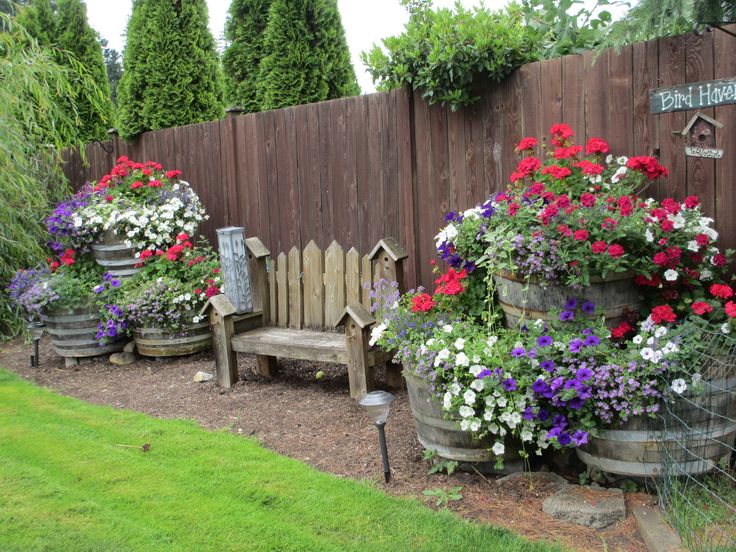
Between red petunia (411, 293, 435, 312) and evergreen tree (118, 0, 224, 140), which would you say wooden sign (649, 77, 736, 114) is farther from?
evergreen tree (118, 0, 224, 140)

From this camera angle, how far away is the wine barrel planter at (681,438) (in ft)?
9.78

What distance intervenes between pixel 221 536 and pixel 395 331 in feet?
4.70

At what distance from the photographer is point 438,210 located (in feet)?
16.1

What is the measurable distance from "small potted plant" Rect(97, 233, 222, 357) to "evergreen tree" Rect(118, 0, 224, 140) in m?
2.26

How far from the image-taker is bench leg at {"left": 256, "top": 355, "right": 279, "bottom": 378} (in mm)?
5582

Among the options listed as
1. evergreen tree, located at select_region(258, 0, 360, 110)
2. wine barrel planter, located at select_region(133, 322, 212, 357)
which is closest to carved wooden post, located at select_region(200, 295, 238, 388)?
wine barrel planter, located at select_region(133, 322, 212, 357)

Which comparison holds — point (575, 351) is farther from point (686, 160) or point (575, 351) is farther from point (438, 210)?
point (438, 210)

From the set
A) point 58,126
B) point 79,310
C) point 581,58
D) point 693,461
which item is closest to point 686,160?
point 581,58

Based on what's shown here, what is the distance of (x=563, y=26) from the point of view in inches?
167

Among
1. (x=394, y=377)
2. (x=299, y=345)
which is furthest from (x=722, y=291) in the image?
(x=299, y=345)

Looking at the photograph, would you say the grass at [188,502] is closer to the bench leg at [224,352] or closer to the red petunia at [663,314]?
the bench leg at [224,352]

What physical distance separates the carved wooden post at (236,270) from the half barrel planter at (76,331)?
154cm

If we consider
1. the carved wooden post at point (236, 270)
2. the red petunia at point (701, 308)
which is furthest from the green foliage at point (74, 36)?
the red petunia at point (701, 308)

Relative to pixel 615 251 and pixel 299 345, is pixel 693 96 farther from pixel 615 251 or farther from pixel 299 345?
pixel 299 345
